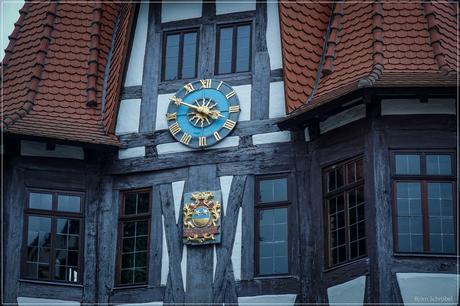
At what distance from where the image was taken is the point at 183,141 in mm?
23062

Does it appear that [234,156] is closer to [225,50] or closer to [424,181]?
[225,50]

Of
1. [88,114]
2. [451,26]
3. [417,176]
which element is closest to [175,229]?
[88,114]

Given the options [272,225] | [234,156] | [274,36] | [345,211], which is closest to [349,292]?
[345,211]

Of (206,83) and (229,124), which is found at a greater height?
(206,83)

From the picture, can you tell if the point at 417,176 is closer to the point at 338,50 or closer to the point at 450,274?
the point at 450,274

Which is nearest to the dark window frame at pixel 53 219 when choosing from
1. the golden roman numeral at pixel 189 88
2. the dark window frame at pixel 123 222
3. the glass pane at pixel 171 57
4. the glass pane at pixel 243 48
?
the dark window frame at pixel 123 222

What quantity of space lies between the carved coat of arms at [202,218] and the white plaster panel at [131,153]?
1.36 m

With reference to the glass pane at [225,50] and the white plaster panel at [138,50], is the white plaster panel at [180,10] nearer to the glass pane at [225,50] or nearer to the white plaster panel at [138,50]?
the white plaster panel at [138,50]

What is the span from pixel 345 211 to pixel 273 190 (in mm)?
1550

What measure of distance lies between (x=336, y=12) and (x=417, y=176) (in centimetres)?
411

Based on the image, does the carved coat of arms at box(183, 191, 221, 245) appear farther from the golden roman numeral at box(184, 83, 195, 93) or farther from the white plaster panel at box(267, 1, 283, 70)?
the white plaster panel at box(267, 1, 283, 70)

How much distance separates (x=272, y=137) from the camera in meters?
22.6

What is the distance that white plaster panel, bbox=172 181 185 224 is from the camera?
891 inches

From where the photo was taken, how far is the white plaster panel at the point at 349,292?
20406 millimetres
